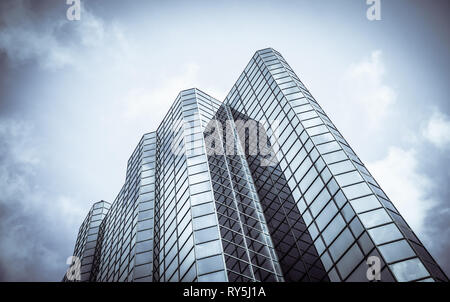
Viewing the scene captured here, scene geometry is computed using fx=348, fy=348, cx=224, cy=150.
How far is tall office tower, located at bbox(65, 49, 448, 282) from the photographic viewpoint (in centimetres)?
2334

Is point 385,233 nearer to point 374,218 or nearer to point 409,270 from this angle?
point 374,218

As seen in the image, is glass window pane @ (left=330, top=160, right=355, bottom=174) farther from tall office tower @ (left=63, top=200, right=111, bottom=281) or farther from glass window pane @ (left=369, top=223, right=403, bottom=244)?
tall office tower @ (left=63, top=200, right=111, bottom=281)

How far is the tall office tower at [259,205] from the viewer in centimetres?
2334

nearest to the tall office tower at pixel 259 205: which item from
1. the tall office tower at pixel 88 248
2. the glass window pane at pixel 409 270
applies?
the glass window pane at pixel 409 270

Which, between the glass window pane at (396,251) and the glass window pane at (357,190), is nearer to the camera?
the glass window pane at (396,251)

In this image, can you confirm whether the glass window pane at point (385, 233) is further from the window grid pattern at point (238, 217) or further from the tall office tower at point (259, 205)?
the window grid pattern at point (238, 217)

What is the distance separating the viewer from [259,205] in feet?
112

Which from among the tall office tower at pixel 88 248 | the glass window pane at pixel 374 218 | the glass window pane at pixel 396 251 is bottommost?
the glass window pane at pixel 396 251

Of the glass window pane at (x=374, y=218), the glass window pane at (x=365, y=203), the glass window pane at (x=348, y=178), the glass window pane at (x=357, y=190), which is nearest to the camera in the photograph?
the glass window pane at (x=374, y=218)

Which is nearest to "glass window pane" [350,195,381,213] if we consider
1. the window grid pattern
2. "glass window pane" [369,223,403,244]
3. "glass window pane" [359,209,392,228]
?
"glass window pane" [359,209,392,228]

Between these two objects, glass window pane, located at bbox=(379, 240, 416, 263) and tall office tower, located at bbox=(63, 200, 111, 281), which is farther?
tall office tower, located at bbox=(63, 200, 111, 281)

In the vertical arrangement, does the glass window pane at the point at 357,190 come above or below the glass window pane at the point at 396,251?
above

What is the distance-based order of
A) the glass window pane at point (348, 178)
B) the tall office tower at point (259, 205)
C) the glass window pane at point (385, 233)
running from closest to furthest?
the glass window pane at point (385, 233) < the tall office tower at point (259, 205) < the glass window pane at point (348, 178)
